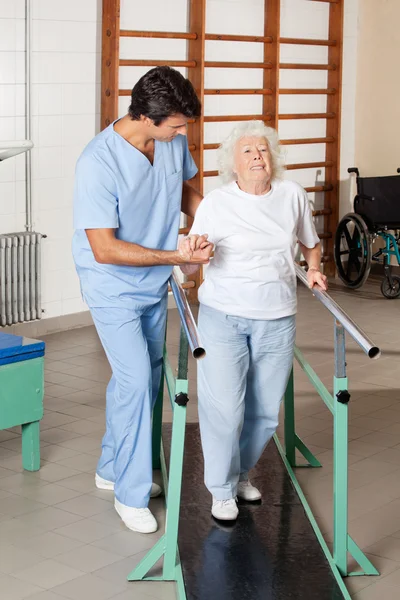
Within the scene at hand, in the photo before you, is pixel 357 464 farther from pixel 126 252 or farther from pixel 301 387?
pixel 126 252

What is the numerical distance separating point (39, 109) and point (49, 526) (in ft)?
10.9

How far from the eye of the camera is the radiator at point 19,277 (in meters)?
5.93

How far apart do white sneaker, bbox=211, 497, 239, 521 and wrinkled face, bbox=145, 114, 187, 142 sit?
117 cm

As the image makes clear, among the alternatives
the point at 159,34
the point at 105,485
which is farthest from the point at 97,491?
the point at 159,34

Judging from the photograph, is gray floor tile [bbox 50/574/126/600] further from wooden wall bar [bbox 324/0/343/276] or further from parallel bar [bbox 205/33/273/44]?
wooden wall bar [bbox 324/0/343/276]

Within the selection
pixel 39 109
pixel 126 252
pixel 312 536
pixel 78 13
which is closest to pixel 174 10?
pixel 78 13

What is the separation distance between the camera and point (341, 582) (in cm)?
287

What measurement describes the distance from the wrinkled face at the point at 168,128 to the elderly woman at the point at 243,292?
15 cm

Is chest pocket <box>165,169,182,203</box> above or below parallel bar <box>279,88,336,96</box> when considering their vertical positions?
below

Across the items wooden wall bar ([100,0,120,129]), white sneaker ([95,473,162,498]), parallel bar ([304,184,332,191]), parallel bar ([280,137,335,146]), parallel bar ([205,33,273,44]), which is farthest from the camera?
parallel bar ([304,184,332,191])

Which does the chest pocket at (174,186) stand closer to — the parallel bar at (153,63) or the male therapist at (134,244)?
the male therapist at (134,244)

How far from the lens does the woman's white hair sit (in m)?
3.14

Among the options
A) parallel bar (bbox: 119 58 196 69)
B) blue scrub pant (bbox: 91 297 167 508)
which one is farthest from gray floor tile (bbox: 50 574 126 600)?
parallel bar (bbox: 119 58 196 69)

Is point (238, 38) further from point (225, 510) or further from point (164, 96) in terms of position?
point (225, 510)
